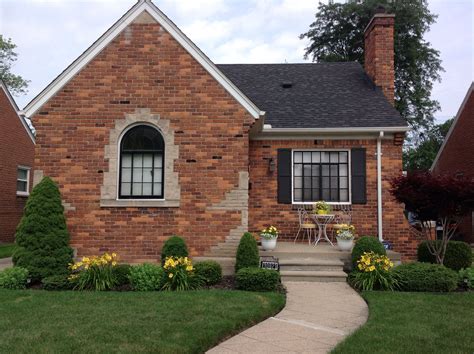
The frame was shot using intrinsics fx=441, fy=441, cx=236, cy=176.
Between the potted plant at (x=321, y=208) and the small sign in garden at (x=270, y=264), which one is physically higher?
the potted plant at (x=321, y=208)

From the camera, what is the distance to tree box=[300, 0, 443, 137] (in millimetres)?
28562

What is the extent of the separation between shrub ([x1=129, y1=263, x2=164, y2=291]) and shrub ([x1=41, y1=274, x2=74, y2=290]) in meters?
1.21

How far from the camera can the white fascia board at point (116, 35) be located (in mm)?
9836

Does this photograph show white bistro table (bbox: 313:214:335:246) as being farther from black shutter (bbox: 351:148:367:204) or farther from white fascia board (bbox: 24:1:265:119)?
white fascia board (bbox: 24:1:265:119)

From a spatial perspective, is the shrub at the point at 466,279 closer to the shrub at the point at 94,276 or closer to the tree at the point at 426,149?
the shrub at the point at 94,276

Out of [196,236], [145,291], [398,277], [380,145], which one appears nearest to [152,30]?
[196,236]

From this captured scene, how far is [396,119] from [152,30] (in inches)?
272

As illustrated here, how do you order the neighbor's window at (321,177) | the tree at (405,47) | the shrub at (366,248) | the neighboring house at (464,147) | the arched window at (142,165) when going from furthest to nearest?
the tree at (405,47) → the neighboring house at (464,147) → the neighbor's window at (321,177) → the arched window at (142,165) → the shrub at (366,248)

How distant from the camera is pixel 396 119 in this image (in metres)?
12.2

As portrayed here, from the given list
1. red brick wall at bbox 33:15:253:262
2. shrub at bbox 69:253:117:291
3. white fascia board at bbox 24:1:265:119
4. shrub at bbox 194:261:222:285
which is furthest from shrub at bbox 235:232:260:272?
white fascia board at bbox 24:1:265:119

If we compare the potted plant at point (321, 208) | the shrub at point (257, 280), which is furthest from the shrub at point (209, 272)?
the potted plant at point (321, 208)

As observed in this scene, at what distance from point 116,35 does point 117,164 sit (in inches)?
115

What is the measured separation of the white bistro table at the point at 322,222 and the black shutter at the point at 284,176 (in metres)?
0.93

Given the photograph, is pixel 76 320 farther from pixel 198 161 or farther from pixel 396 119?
pixel 396 119
